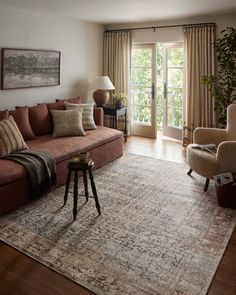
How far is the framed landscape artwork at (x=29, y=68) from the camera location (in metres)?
4.40

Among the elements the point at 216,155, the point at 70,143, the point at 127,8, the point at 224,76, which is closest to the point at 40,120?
the point at 70,143

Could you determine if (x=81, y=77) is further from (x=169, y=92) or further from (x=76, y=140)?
(x=76, y=140)

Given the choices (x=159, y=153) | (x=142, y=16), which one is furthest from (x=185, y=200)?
(x=142, y=16)

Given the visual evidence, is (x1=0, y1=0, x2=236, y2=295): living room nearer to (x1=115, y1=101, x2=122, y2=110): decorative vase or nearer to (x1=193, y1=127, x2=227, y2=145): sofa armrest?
(x1=193, y1=127, x2=227, y2=145): sofa armrest

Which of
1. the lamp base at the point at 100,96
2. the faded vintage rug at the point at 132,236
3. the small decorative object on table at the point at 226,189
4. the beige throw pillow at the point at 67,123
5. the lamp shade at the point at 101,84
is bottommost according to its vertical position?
the faded vintage rug at the point at 132,236

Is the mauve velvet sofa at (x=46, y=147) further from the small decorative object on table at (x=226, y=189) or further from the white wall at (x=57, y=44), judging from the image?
the small decorative object on table at (x=226, y=189)

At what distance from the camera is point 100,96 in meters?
5.78

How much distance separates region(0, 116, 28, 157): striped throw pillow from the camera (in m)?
3.34

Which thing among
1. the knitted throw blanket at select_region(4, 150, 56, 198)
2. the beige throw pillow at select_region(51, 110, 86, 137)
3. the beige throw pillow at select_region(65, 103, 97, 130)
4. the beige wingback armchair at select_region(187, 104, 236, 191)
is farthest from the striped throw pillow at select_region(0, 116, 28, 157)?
the beige wingback armchair at select_region(187, 104, 236, 191)

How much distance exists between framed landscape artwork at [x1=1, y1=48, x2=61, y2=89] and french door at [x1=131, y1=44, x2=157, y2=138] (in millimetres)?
1765

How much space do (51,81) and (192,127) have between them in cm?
273

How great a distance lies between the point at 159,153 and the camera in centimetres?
525

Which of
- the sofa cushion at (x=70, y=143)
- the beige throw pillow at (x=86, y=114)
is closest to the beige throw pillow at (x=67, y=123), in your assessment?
the sofa cushion at (x=70, y=143)

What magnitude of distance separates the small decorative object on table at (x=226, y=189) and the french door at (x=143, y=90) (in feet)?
10.8
